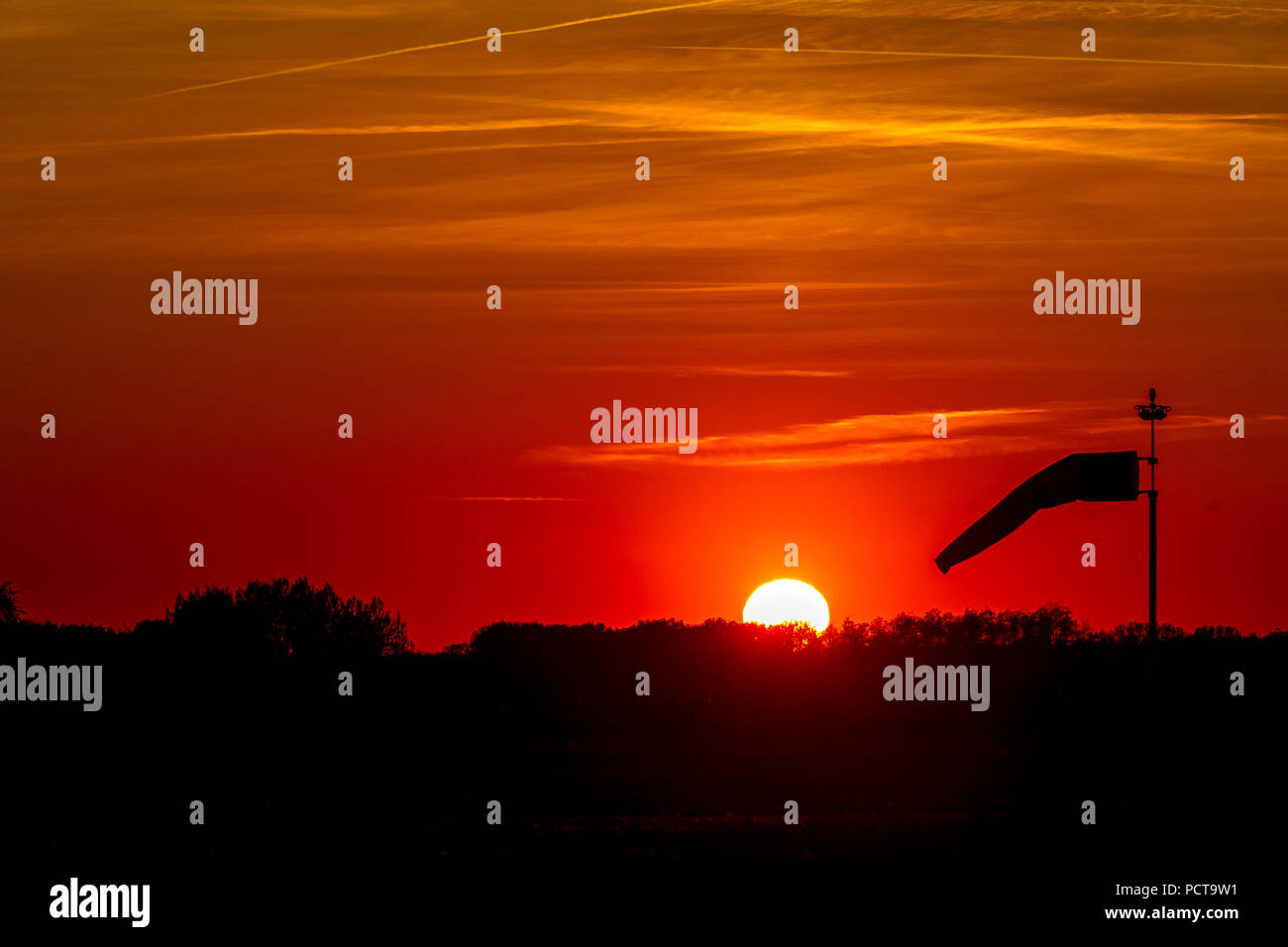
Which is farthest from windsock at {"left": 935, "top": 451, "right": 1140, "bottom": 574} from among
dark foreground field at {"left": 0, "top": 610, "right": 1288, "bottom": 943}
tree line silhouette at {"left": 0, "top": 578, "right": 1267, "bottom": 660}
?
tree line silhouette at {"left": 0, "top": 578, "right": 1267, "bottom": 660}

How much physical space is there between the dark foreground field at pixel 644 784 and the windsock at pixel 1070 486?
6327 mm

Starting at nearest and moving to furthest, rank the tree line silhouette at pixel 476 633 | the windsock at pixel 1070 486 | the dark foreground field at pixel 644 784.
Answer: the dark foreground field at pixel 644 784 → the windsock at pixel 1070 486 → the tree line silhouette at pixel 476 633

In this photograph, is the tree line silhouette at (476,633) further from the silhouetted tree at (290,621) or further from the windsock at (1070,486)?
the windsock at (1070,486)

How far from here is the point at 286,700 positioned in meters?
81.8

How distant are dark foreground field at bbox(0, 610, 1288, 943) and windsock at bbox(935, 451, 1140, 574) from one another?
633 centimetres

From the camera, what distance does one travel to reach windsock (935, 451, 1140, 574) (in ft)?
120

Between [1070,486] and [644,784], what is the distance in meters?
27.6

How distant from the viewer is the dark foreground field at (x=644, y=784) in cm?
2675

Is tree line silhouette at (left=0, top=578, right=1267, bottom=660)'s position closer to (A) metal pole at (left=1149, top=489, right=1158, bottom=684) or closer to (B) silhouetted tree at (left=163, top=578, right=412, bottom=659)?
(B) silhouetted tree at (left=163, top=578, right=412, bottom=659)

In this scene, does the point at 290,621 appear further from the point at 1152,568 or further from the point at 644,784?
the point at 1152,568

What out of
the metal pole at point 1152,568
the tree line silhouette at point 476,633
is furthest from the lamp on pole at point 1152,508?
the tree line silhouette at point 476,633
